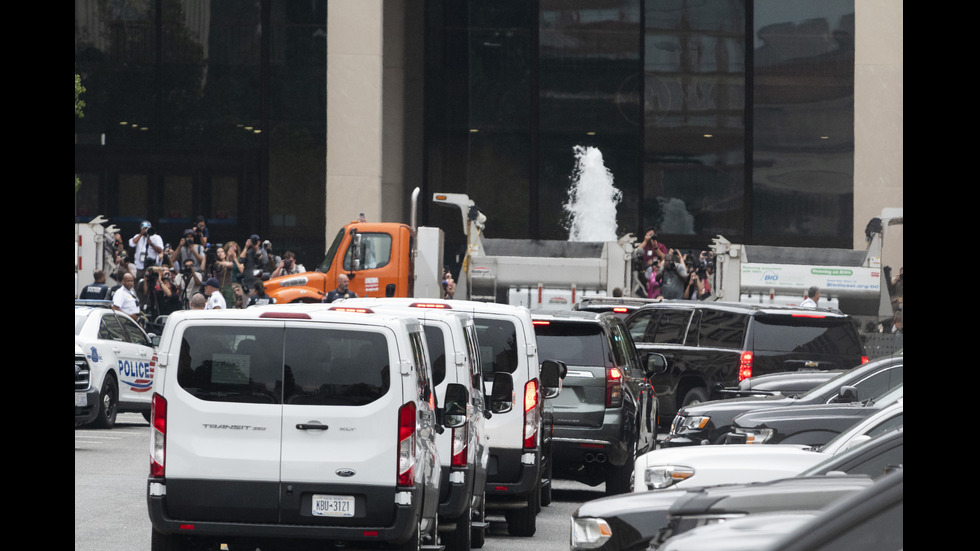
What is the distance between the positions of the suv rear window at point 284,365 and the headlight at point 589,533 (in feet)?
5.65

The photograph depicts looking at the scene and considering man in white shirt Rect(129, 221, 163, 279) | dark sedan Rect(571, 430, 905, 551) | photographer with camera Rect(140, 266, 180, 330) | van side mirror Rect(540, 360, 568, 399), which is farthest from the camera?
man in white shirt Rect(129, 221, 163, 279)

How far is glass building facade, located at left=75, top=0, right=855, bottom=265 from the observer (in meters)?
40.0

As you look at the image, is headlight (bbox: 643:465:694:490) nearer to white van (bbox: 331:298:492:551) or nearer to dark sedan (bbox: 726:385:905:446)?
white van (bbox: 331:298:492:551)

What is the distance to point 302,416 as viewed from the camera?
859cm

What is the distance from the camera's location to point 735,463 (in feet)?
30.4

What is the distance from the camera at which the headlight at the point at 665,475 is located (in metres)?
9.29

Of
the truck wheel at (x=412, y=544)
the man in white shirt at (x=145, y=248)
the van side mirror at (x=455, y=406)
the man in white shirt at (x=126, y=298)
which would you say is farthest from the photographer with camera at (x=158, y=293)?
the truck wheel at (x=412, y=544)

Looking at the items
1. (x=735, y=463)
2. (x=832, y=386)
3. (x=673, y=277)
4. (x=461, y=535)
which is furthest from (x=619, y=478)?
(x=673, y=277)

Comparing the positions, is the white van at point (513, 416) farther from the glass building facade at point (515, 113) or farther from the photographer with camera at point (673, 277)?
the glass building facade at point (515, 113)

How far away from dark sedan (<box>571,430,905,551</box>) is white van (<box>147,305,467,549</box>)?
154cm

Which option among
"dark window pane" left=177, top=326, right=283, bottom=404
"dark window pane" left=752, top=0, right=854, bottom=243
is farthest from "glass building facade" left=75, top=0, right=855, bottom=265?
"dark window pane" left=177, top=326, right=283, bottom=404
